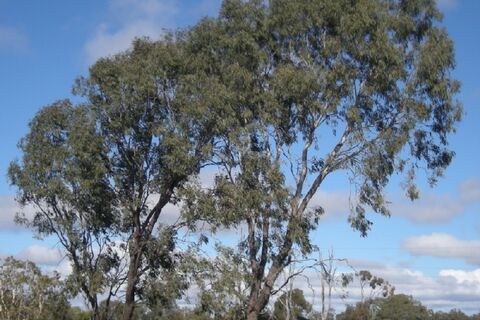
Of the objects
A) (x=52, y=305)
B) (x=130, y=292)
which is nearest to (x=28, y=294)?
(x=52, y=305)

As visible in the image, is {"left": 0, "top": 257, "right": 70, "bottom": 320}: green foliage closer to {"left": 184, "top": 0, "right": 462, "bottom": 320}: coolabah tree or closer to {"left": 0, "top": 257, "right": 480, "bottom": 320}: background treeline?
{"left": 0, "top": 257, "right": 480, "bottom": 320}: background treeline

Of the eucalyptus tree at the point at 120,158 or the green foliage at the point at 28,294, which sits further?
the green foliage at the point at 28,294

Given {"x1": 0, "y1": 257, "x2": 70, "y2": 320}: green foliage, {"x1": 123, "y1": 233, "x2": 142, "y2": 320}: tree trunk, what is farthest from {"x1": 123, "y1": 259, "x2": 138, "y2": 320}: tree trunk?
{"x1": 0, "y1": 257, "x2": 70, "y2": 320}: green foliage

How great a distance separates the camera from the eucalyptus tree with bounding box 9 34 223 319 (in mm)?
27172

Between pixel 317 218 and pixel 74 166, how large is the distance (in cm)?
944

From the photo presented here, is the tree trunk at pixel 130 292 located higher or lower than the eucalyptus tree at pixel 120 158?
lower

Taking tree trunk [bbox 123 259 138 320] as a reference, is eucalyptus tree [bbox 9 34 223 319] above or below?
above

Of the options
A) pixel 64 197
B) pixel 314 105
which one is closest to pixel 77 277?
pixel 64 197

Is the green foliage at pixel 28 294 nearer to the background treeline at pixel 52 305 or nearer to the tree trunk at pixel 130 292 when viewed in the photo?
the background treeline at pixel 52 305

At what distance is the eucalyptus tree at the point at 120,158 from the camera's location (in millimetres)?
27172

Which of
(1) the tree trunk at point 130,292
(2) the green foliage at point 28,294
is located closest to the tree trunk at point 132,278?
(1) the tree trunk at point 130,292

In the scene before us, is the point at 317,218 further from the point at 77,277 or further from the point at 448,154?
the point at 77,277

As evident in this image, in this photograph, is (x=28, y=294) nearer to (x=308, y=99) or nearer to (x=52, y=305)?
(x=52, y=305)

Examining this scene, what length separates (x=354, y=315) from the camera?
85250 mm
